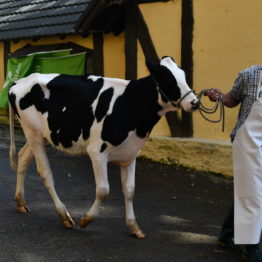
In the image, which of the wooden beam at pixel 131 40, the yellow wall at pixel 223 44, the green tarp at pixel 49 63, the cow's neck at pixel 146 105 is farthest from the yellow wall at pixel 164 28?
the cow's neck at pixel 146 105

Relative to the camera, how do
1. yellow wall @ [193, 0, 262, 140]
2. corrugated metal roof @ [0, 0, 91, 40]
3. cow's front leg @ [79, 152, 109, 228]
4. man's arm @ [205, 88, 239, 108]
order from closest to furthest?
man's arm @ [205, 88, 239, 108]
cow's front leg @ [79, 152, 109, 228]
yellow wall @ [193, 0, 262, 140]
corrugated metal roof @ [0, 0, 91, 40]

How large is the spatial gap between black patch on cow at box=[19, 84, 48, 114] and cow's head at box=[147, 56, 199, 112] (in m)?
1.26

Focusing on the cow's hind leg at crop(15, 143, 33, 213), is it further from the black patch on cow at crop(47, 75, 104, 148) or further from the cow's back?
the black patch on cow at crop(47, 75, 104, 148)

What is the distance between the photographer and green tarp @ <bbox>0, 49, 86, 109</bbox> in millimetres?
9508

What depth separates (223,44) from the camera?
7008 mm

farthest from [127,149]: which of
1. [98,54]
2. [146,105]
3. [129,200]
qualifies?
[98,54]

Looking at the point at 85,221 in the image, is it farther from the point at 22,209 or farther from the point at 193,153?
the point at 193,153

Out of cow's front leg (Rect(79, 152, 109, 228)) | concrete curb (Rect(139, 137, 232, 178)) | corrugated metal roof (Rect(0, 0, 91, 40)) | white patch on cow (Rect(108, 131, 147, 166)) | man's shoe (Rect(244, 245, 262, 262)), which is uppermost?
corrugated metal roof (Rect(0, 0, 91, 40))

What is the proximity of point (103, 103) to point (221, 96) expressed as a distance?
106 cm

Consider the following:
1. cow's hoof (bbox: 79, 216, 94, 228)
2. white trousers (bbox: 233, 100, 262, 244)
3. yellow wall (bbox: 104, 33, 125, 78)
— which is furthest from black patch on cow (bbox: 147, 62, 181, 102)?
yellow wall (bbox: 104, 33, 125, 78)

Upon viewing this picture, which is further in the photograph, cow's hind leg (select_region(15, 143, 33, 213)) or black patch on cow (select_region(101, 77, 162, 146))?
cow's hind leg (select_region(15, 143, 33, 213))

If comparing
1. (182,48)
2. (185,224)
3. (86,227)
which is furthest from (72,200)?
(182,48)

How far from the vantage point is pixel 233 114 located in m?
6.93

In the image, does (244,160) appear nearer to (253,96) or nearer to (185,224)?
(253,96)
